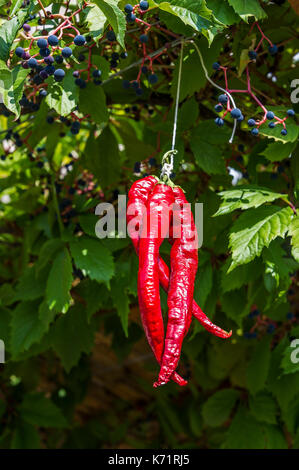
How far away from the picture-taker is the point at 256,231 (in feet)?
3.88

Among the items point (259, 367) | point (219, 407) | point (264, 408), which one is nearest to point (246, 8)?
point (259, 367)

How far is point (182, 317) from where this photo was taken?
0.90 m

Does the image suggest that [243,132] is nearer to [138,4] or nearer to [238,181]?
[238,181]

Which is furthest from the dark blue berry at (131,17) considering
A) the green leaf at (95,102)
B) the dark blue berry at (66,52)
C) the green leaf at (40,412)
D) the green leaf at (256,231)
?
the green leaf at (40,412)

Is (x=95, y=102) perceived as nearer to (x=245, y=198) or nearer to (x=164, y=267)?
(x=245, y=198)

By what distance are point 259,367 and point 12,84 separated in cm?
109

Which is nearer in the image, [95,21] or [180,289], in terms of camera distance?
[180,289]

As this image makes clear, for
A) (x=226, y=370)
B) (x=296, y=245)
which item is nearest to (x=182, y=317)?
(x=296, y=245)

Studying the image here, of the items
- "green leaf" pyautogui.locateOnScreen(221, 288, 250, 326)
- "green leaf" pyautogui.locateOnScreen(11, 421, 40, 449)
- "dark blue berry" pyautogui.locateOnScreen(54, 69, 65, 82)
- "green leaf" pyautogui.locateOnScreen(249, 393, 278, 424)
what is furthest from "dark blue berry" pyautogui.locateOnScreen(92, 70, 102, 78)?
"green leaf" pyautogui.locateOnScreen(11, 421, 40, 449)

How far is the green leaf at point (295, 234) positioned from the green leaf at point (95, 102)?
0.47 meters

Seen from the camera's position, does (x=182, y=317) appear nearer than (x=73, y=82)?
Yes

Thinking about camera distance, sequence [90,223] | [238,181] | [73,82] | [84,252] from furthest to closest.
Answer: [238,181] → [90,223] → [84,252] → [73,82]

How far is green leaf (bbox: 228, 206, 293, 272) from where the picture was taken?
115 centimetres
